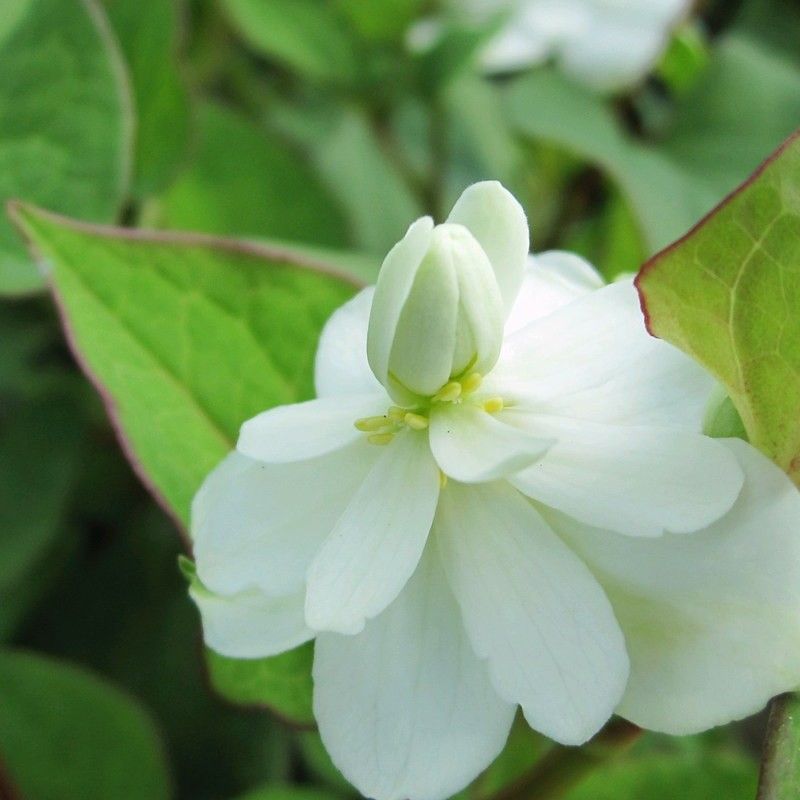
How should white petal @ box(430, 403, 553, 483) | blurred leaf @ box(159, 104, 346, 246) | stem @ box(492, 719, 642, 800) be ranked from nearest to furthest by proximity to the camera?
white petal @ box(430, 403, 553, 483) → stem @ box(492, 719, 642, 800) → blurred leaf @ box(159, 104, 346, 246)

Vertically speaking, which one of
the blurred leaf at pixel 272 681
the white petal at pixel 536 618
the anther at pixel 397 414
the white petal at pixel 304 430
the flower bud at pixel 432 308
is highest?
the flower bud at pixel 432 308

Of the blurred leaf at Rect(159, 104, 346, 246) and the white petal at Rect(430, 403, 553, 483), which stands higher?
the white petal at Rect(430, 403, 553, 483)

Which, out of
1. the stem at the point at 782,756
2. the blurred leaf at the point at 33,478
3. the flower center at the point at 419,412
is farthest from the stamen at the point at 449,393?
the blurred leaf at the point at 33,478

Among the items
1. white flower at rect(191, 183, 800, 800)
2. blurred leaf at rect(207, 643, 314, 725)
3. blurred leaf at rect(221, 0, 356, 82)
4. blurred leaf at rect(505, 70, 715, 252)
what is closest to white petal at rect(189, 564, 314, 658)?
white flower at rect(191, 183, 800, 800)

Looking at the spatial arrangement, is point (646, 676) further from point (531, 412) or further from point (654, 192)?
point (654, 192)

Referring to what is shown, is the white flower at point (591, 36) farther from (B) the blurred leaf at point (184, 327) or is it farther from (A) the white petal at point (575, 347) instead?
(A) the white petal at point (575, 347)

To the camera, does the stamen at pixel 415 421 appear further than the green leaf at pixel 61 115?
No

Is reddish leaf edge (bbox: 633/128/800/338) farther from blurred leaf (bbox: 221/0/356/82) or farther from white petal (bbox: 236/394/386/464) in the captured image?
blurred leaf (bbox: 221/0/356/82)

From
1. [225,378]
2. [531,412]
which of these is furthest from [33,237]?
[531,412]
